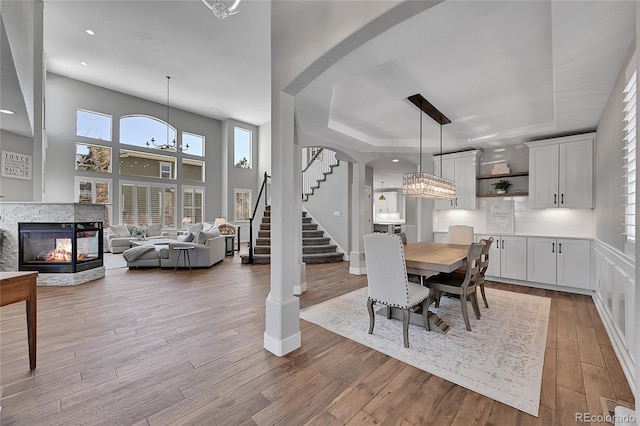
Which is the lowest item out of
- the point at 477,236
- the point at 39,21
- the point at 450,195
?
the point at 477,236

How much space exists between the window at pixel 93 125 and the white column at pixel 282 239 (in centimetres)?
887

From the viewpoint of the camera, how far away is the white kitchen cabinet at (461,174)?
5.54 meters

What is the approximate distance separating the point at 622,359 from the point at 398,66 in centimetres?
333

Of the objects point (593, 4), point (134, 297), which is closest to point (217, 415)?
point (134, 297)

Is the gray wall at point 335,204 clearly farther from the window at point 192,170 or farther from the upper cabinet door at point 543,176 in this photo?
the window at point 192,170

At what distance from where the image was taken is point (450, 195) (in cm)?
455


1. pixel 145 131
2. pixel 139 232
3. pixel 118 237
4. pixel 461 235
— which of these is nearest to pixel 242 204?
pixel 139 232

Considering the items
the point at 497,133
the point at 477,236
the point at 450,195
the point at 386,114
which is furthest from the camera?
the point at 477,236

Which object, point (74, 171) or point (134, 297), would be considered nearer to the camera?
point (134, 297)

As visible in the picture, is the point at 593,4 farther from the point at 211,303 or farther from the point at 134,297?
the point at 134,297

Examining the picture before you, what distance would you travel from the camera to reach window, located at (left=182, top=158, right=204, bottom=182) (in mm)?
10164

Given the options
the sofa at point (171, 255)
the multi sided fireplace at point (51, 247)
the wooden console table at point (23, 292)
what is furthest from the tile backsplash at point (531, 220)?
the multi sided fireplace at point (51, 247)

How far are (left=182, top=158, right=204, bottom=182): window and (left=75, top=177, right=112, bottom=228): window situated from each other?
7.78 ft

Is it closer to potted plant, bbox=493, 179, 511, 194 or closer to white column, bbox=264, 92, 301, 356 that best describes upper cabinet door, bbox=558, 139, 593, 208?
potted plant, bbox=493, 179, 511, 194
